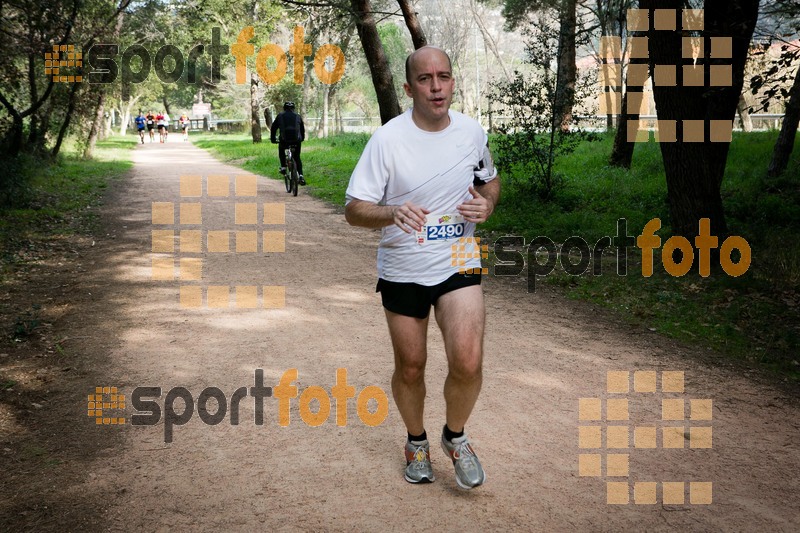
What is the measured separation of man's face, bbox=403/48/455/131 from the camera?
341 centimetres

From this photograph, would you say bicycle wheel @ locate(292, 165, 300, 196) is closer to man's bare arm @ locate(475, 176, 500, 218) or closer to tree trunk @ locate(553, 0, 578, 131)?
tree trunk @ locate(553, 0, 578, 131)

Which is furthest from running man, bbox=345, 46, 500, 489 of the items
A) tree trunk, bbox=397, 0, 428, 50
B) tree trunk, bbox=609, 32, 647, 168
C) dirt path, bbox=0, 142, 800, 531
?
tree trunk, bbox=609, 32, 647, 168

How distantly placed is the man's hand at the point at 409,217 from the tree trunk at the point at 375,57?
11.9 meters

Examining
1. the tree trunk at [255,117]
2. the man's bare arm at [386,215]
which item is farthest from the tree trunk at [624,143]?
the tree trunk at [255,117]

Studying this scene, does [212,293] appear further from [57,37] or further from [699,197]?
[57,37]

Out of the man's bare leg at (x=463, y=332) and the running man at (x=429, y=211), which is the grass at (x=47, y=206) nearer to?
the running man at (x=429, y=211)

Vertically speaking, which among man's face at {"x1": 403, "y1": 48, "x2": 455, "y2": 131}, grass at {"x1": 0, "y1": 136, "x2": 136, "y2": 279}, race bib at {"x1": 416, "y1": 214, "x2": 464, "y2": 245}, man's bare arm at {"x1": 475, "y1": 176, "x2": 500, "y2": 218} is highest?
man's face at {"x1": 403, "y1": 48, "x2": 455, "y2": 131}

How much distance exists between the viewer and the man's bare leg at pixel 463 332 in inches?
140

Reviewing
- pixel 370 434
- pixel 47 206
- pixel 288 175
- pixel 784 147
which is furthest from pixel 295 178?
pixel 370 434

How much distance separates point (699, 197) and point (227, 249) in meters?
6.49

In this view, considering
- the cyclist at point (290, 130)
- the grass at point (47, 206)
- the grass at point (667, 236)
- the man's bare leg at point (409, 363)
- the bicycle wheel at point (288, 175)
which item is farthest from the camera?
the bicycle wheel at point (288, 175)

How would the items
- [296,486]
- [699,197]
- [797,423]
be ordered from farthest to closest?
[699,197]
[797,423]
[296,486]

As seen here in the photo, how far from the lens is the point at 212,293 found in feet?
26.6

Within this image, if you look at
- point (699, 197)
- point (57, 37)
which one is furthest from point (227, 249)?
point (57, 37)
